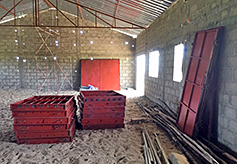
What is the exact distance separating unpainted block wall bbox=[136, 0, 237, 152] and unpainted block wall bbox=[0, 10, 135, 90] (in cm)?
539

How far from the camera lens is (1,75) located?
13.1m

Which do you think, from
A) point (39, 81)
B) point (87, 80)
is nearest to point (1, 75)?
point (39, 81)

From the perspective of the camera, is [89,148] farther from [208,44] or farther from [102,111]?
[208,44]

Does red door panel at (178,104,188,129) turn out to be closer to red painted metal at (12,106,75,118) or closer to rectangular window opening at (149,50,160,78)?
red painted metal at (12,106,75,118)

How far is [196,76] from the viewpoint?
4.30 meters

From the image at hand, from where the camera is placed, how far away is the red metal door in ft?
12.7

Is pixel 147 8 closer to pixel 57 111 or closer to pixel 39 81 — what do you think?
pixel 57 111

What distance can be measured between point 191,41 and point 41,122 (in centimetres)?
456

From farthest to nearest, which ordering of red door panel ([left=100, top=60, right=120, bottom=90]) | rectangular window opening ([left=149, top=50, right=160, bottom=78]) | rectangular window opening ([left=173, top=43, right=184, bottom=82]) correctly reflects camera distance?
red door panel ([left=100, top=60, right=120, bottom=90]) < rectangular window opening ([left=149, top=50, right=160, bottom=78]) < rectangular window opening ([left=173, top=43, right=184, bottom=82])

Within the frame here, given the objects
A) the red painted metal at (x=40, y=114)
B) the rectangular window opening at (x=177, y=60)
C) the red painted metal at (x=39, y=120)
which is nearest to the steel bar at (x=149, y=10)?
the rectangular window opening at (x=177, y=60)

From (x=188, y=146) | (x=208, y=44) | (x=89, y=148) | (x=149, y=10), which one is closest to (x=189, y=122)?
(x=188, y=146)

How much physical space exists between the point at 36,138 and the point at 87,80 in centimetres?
898

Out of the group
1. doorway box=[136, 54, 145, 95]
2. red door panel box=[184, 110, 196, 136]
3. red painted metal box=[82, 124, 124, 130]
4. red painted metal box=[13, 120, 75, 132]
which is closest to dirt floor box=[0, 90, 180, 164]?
red painted metal box=[82, 124, 124, 130]

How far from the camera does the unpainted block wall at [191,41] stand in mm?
3383
